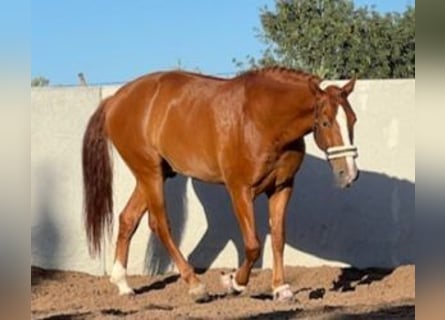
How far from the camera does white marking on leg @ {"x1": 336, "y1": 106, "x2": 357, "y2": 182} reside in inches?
226

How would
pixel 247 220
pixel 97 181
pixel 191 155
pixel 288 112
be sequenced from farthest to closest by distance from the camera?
pixel 97 181 < pixel 191 155 < pixel 247 220 < pixel 288 112

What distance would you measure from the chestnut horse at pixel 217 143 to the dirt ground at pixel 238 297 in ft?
0.82

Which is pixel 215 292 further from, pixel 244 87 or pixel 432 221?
pixel 432 221

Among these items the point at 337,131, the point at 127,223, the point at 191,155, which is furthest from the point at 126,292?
the point at 337,131

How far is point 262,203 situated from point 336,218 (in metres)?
0.67

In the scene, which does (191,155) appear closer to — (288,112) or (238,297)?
(288,112)

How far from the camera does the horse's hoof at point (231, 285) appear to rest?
6.46 m

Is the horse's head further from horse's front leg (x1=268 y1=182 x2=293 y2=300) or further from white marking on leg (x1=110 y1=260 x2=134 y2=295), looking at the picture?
white marking on leg (x1=110 y1=260 x2=134 y2=295)

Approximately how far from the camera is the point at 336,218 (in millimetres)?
7895

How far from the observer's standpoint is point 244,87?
6.40m

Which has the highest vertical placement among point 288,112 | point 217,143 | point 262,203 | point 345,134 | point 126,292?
point 288,112

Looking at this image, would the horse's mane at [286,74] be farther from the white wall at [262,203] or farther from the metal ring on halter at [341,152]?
the white wall at [262,203]

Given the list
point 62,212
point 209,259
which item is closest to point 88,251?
point 62,212

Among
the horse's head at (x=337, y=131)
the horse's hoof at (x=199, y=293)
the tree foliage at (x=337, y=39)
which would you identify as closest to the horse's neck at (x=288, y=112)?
the horse's head at (x=337, y=131)
